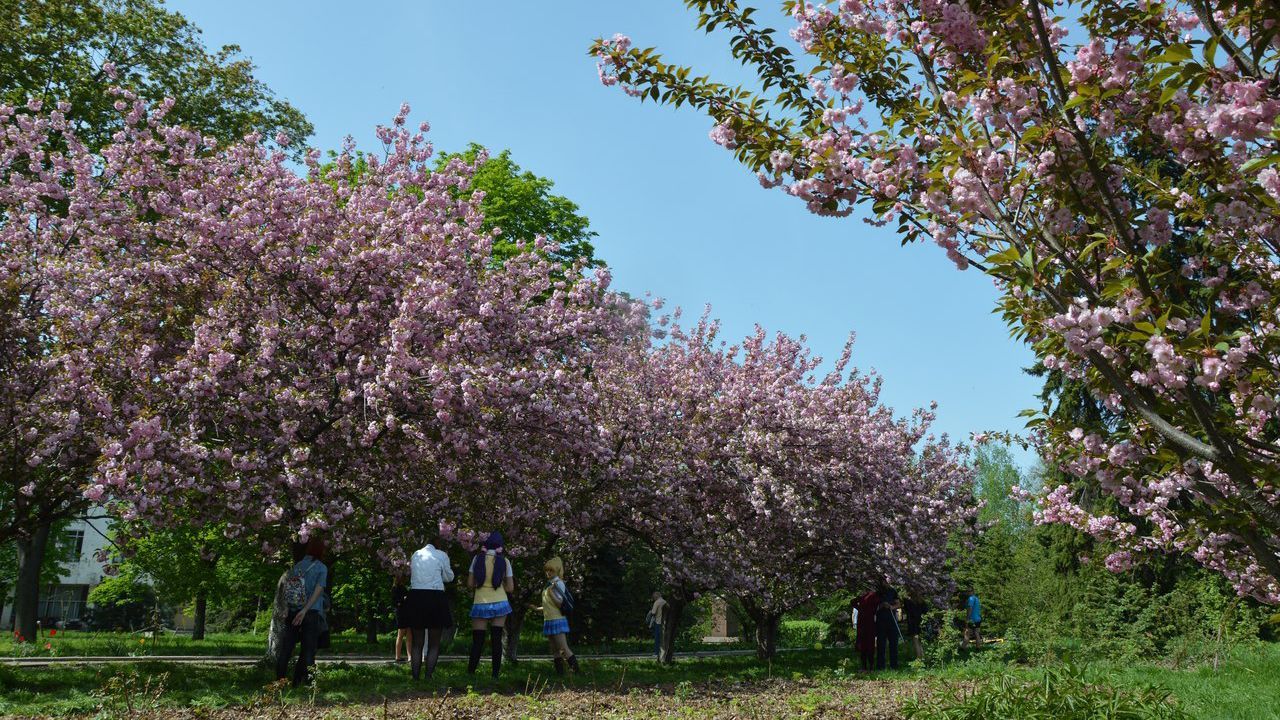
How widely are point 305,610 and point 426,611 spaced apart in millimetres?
1607

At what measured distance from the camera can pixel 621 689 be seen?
1059cm

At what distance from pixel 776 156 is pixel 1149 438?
9.30 feet

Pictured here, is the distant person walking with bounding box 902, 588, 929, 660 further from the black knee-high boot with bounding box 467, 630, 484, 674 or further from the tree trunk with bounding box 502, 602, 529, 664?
the black knee-high boot with bounding box 467, 630, 484, 674

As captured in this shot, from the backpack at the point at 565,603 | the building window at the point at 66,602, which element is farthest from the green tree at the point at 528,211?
the building window at the point at 66,602

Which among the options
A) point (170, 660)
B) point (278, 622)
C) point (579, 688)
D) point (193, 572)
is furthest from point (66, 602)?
point (579, 688)

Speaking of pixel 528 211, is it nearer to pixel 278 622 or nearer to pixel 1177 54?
pixel 278 622

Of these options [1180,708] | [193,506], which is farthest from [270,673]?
[1180,708]

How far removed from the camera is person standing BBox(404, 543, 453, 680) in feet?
36.8

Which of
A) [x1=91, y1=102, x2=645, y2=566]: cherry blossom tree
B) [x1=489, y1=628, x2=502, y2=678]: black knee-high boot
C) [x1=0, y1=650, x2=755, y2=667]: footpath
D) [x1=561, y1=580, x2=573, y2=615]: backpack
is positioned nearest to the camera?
[x1=91, y1=102, x2=645, y2=566]: cherry blossom tree

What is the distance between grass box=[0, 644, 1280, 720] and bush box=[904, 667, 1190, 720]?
63 cm

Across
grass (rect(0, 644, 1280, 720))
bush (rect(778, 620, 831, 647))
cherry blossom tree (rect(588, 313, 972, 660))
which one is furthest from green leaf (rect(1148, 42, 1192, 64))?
bush (rect(778, 620, 831, 647))

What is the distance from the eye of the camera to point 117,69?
21797 millimetres

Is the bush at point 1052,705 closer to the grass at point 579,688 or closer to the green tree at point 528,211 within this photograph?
the grass at point 579,688

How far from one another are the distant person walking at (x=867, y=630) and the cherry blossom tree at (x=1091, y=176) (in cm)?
1180
